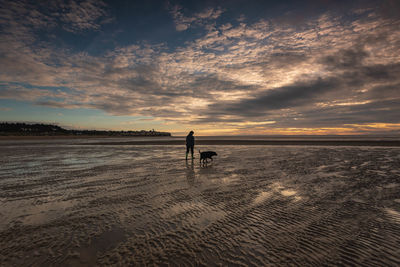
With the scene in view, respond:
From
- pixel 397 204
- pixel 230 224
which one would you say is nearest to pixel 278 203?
pixel 230 224

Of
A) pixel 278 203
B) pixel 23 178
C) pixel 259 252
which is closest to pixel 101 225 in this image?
pixel 259 252

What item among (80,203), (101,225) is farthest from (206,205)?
(80,203)

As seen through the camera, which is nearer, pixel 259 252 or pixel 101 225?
pixel 259 252

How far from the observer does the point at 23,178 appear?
31.2 ft

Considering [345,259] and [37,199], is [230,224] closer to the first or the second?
[345,259]

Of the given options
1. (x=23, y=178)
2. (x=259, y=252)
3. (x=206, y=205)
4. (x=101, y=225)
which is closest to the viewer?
(x=259, y=252)

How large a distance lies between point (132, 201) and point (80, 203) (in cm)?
165

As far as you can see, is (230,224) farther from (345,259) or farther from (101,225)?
(101,225)

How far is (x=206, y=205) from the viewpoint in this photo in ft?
19.2

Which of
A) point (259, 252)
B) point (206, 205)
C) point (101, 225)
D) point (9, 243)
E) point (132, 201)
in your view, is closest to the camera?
point (259, 252)

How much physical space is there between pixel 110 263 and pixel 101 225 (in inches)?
65.6

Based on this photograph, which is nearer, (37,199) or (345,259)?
(345,259)

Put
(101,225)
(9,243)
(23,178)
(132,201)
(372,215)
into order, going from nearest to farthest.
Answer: (9,243), (101,225), (372,215), (132,201), (23,178)

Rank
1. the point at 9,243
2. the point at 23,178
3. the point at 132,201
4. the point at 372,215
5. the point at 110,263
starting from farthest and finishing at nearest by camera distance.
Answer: the point at 23,178 < the point at 132,201 < the point at 372,215 < the point at 9,243 < the point at 110,263
